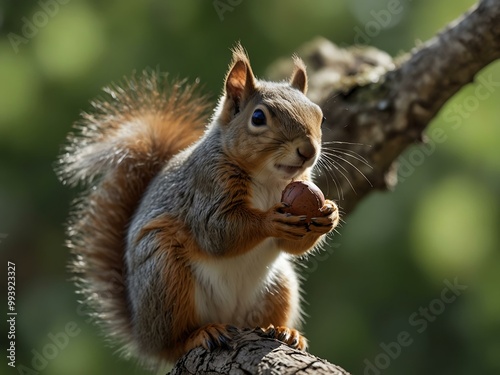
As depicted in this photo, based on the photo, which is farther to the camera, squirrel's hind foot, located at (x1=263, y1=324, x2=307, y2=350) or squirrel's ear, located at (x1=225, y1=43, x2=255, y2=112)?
squirrel's ear, located at (x1=225, y1=43, x2=255, y2=112)

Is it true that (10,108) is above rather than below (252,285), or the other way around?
below

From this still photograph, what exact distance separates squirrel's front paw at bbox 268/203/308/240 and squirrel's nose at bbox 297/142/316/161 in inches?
8.4

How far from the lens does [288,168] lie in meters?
3.27

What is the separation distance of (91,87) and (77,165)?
2372 millimetres

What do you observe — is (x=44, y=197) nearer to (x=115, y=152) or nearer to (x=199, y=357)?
(x=115, y=152)

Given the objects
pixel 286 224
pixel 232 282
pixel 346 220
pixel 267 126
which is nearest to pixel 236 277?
pixel 232 282

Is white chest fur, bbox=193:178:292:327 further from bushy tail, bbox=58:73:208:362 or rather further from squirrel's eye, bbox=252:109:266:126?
bushy tail, bbox=58:73:208:362

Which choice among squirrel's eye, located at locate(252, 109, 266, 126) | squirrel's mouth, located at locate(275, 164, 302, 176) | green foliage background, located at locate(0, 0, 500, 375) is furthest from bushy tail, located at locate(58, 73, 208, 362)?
green foliage background, located at locate(0, 0, 500, 375)

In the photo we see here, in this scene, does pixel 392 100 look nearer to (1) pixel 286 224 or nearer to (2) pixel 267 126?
(2) pixel 267 126

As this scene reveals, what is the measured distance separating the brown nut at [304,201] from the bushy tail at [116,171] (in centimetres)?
119

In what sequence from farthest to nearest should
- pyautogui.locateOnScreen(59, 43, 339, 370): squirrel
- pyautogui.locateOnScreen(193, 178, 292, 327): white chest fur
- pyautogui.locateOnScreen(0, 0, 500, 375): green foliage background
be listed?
pyautogui.locateOnScreen(0, 0, 500, 375): green foliage background < pyautogui.locateOnScreen(193, 178, 292, 327): white chest fur < pyautogui.locateOnScreen(59, 43, 339, 370): squirrel

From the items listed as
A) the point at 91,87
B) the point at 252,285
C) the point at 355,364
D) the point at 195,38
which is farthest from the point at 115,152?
the point at 355,364

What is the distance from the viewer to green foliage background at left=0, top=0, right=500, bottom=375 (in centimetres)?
643

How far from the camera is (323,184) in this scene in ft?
14.5
